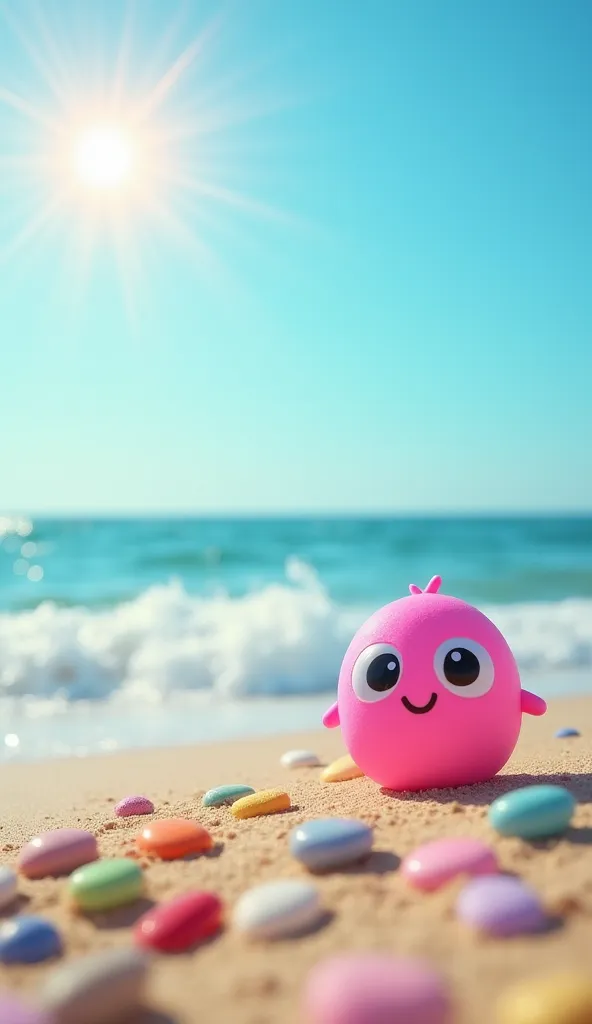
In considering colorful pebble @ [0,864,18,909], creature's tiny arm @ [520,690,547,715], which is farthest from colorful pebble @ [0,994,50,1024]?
creature's tiny arm @ [520,690,547,715]

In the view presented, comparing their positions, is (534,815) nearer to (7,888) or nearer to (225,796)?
(7,888)

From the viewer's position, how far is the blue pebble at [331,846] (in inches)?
122

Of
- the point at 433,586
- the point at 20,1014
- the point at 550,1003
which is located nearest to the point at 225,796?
the point at 433,586

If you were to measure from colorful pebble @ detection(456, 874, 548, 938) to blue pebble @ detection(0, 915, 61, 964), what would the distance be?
129 cm

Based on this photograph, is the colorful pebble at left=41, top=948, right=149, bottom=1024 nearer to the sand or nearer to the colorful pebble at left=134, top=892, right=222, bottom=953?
the sand

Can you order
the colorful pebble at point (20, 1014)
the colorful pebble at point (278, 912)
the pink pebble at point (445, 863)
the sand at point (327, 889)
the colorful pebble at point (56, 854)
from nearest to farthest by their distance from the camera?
the colorful pebble at point (20, 1014)
the sand at point (327, 889)
the colorful pebble at point (278, 912)
the pink pebble at point (445, 863)
the colorful pebble at point (56, 854)

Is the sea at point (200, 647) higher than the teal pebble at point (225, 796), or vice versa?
the sea at point (200, 647)

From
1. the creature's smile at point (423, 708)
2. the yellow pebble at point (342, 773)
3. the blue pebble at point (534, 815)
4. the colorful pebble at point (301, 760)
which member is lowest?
the colorful pebble at point (301, 760)

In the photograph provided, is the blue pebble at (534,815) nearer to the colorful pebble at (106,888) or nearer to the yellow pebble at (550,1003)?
the yellow pebble at (550,1003)

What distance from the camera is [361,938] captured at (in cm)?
246

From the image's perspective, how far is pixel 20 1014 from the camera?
6.67ft

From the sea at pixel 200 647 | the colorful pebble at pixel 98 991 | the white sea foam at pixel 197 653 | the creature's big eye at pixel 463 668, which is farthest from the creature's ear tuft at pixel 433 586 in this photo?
the white sea foam at pixel 197 653

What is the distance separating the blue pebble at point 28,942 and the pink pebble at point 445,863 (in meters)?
1.20

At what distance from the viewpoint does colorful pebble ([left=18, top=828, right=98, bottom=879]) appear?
347cm
